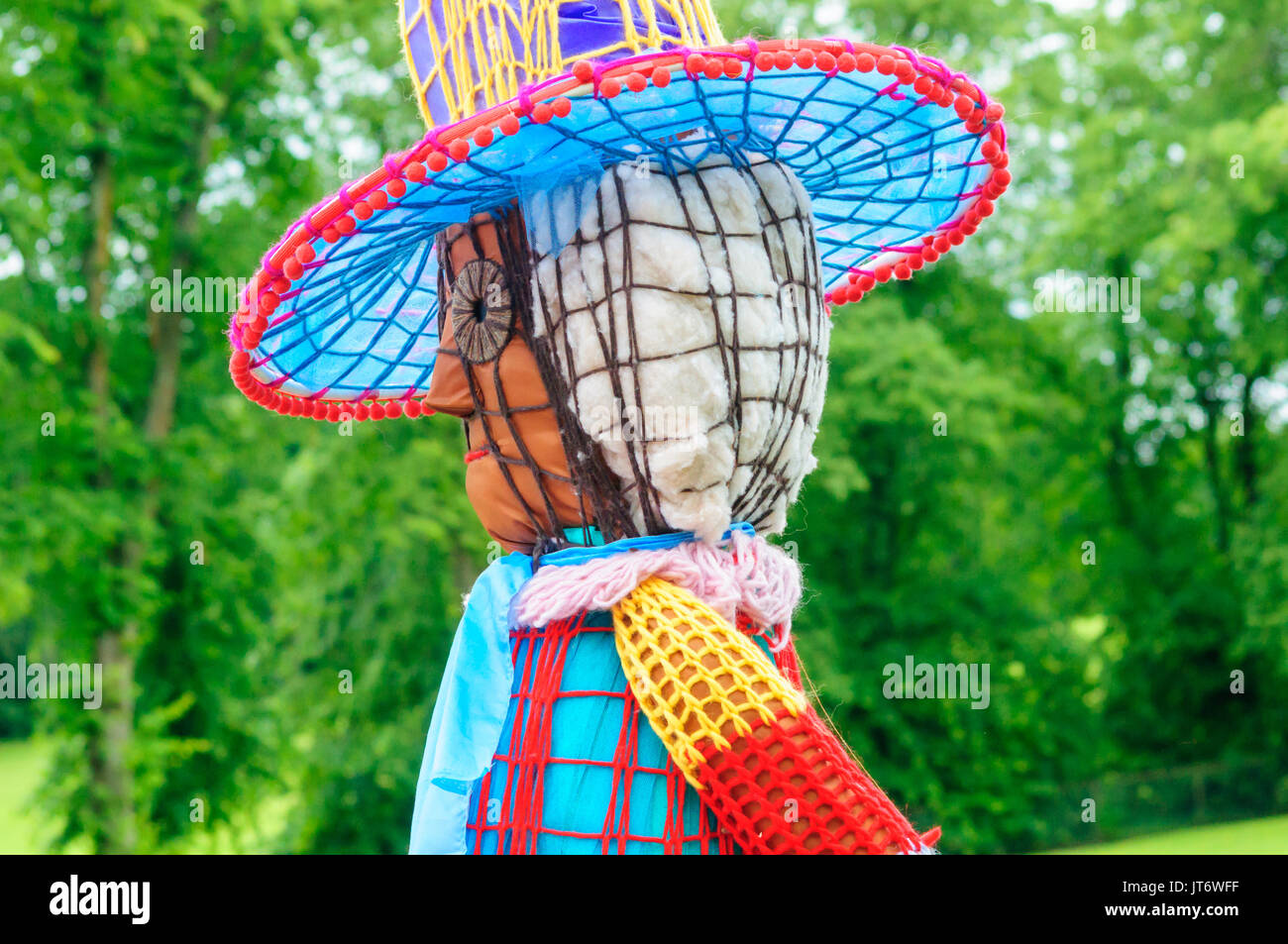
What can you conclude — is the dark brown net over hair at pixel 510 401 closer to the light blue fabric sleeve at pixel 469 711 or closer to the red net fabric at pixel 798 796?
the light blue fabric sleeve at pixel 469 711

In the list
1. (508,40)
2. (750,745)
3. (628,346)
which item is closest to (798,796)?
(750,745)

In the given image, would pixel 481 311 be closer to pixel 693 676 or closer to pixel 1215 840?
pixel 693 676

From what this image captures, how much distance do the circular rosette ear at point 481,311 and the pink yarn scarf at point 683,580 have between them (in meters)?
0.35

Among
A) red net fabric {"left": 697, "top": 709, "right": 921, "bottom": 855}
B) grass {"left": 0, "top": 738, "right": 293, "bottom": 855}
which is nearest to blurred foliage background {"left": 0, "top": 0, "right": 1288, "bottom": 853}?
grass {"left": 0, "top": 738, "right": 293, "bottom": 855}

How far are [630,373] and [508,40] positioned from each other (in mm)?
567

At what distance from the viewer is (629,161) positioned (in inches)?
70.5

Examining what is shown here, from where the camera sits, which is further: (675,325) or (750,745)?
(675,325)

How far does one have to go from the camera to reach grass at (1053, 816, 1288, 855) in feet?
31.2

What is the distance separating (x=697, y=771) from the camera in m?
1.68

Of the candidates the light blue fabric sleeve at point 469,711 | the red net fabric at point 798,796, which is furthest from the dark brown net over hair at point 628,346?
the red net fabric at point 798,796

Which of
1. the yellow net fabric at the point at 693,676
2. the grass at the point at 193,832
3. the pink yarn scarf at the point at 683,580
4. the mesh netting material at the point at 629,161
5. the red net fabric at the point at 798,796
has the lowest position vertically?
the grass at the point at 193,832

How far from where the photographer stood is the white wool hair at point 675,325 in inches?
68.5
